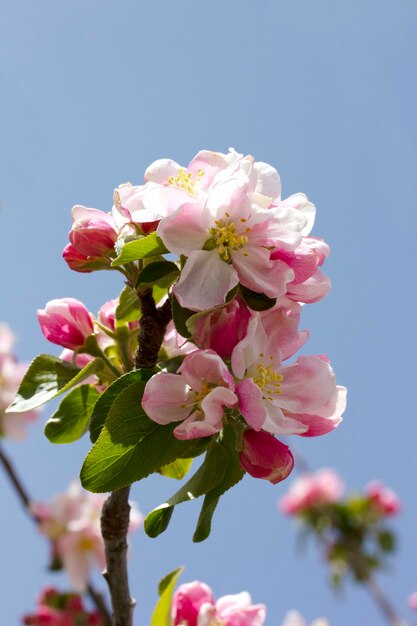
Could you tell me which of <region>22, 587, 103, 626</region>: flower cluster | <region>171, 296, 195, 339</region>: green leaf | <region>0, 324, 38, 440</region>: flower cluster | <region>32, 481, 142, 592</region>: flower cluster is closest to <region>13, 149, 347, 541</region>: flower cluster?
<region>171, 296, 195, 339</region>: green leaf

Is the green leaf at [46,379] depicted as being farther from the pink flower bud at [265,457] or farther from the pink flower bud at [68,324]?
the pink flower bud at [265,457]

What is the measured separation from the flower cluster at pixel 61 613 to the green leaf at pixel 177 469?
2407 mm

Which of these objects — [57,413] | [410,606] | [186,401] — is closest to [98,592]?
[57,413]

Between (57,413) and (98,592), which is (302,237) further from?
(98,592)

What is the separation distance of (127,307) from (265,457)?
0.38 m

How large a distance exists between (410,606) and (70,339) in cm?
478

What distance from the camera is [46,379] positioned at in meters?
1.37

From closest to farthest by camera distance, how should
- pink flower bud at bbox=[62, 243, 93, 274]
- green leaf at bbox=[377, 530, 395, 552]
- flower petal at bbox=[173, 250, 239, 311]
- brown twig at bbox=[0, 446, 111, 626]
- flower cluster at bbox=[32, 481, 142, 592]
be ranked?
flower petal at bbox=[173, 250, 239, 311]
pink flower bud at bbox=[62, 243, 93, 274]
brown twig at bbox=[0, 446, 111, 626]
flower cluster at bbox=[32, 481, 142, 592]
green leaf at bbox=[377, 530, 395, 552]

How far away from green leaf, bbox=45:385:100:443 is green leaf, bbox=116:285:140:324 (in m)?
0.15

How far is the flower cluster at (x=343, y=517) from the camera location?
6.75 metres

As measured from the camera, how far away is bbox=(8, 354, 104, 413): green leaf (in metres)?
1.31

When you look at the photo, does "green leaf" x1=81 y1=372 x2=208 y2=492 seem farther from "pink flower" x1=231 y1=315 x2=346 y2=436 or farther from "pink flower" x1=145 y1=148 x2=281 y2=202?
"pink flower" x1=145 y1=148 x2=281 y2=202

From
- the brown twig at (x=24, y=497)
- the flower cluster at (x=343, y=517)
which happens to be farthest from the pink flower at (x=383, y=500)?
the brown twig at (x=24, y=497)

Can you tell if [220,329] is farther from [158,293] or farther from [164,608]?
[164,608]
